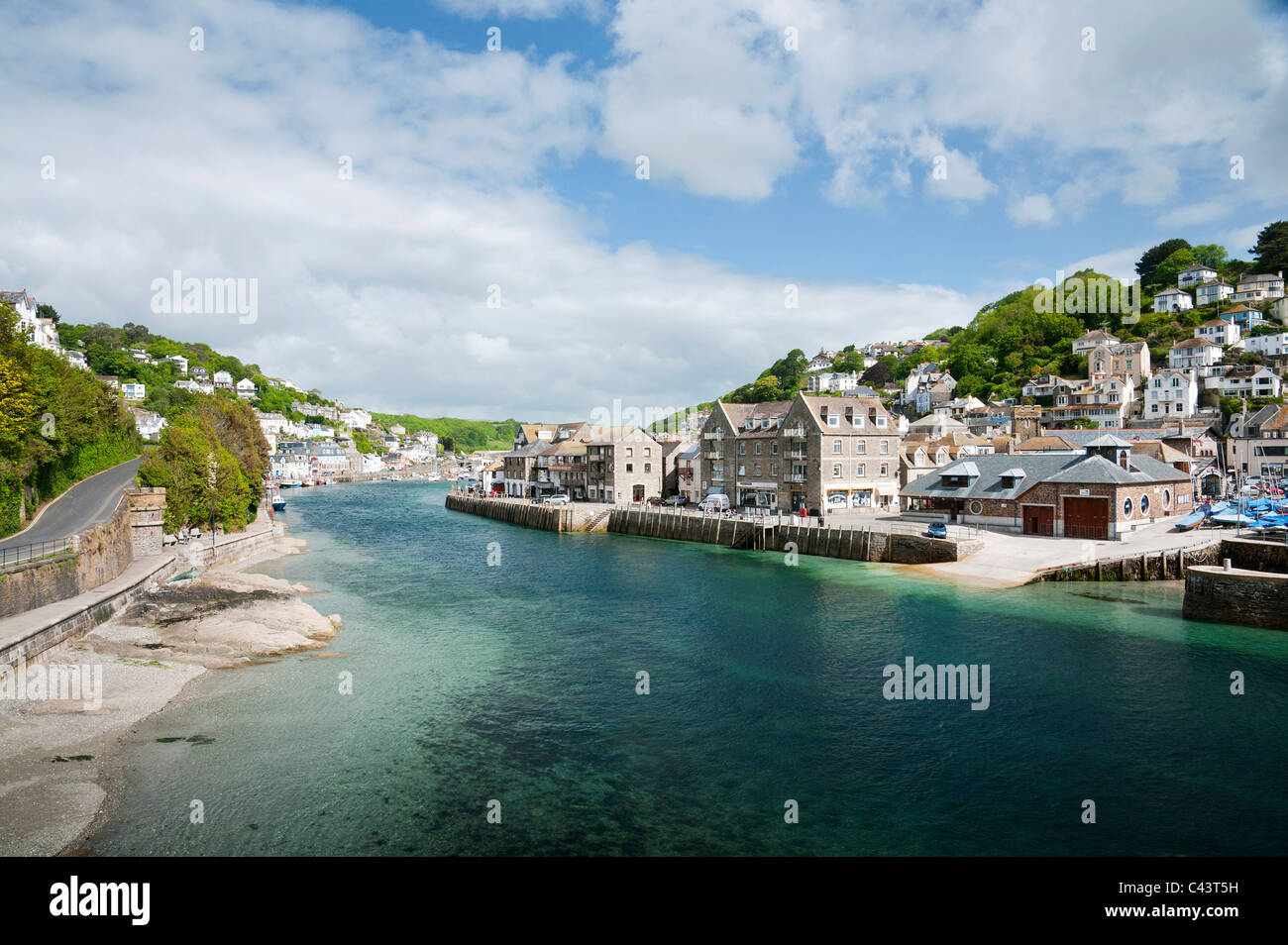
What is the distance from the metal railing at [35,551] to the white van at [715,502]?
50.5 metres

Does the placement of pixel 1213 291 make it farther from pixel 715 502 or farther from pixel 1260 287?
pixel 715 502

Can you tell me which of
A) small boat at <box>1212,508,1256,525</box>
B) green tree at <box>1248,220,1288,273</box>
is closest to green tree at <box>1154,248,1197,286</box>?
green tree at <box>1248,220,1288,273</box>

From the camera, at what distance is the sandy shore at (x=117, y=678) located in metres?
15.2

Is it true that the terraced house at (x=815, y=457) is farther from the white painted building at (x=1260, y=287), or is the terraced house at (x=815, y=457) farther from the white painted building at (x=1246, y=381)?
the white painted building at (x=1260, y=287)

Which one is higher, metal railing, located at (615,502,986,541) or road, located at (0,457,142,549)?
road, located at (0,457,142,549)

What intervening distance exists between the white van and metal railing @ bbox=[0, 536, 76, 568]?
50.5m

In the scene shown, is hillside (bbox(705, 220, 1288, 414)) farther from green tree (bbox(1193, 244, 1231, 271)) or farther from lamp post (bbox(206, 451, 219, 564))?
lamp post (bbox(206, 451, 219, 564))

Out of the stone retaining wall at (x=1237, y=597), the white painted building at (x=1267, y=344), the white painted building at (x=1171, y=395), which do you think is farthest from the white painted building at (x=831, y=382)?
the stone retaining wall at (x=1237, y=597)

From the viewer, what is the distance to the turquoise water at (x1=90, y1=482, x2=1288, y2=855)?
1473cm

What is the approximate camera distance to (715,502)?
233 feet

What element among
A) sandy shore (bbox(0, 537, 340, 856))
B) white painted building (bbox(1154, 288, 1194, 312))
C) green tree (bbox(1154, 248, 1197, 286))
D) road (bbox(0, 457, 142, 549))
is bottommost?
sandy shore (bbox(0, 537, 340, 856))
